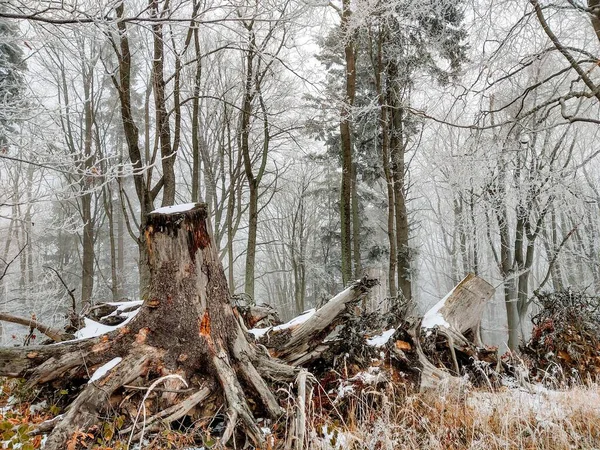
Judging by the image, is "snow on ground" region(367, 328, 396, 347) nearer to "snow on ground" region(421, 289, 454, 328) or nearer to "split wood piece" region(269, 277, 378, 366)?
"split wood piece" region(269, 277, 378, 366)

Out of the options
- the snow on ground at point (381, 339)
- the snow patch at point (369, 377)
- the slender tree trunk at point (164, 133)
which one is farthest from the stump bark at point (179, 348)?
the slender tree trunk at point (164, 133)

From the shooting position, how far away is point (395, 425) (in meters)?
2.45

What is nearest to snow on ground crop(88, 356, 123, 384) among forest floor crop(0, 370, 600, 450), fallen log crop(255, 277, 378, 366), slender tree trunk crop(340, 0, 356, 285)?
forest floor crop(0, 370, 600, 450)

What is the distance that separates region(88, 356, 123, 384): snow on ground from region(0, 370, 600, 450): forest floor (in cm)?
29

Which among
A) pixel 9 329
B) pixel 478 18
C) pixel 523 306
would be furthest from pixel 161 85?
pixel 9 329

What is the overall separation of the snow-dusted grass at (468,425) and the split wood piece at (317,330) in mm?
709

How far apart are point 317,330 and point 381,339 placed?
75cm

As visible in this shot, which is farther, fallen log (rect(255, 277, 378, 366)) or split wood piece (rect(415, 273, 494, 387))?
split wood piece (rect(415, 273, 494, 387))

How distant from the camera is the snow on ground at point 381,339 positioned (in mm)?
3861

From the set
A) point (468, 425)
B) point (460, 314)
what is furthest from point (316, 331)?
point (460, 314)

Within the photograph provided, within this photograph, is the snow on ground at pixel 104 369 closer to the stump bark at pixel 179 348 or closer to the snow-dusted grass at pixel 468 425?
the stump bark at pixel 179 348

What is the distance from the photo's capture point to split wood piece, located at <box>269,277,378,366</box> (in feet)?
12.0

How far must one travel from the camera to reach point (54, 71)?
11.5m

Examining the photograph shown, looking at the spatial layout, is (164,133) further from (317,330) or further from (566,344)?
(566,344)
